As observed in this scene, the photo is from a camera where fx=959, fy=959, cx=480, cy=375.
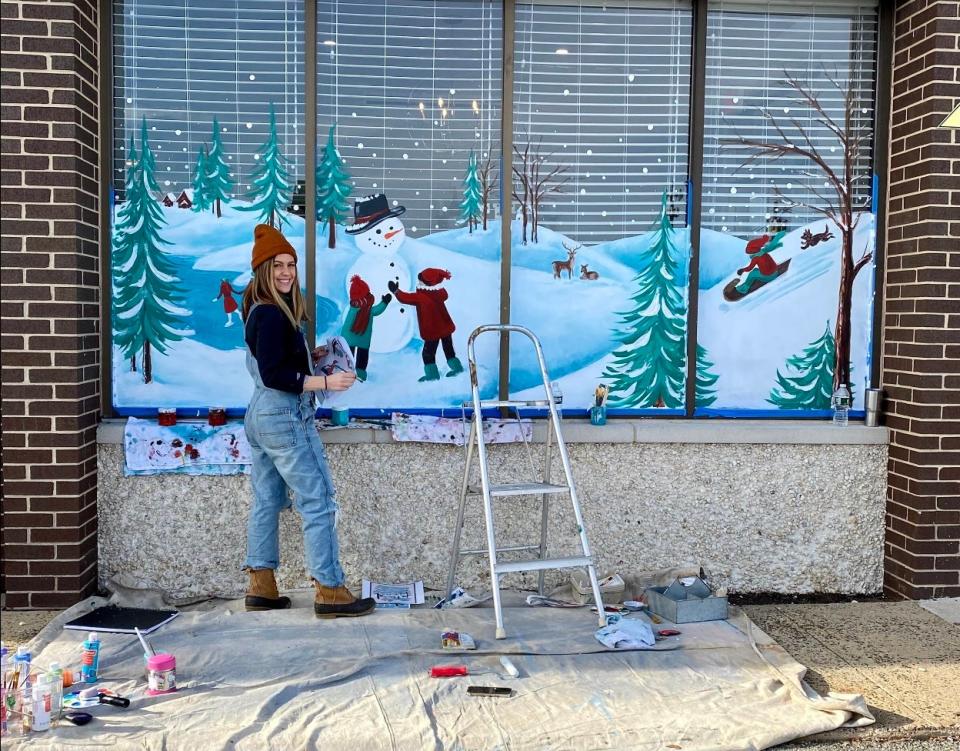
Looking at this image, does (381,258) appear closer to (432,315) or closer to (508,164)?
(432,315)

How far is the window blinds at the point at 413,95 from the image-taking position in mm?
5457

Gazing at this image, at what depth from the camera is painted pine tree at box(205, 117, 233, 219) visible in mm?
Result: 5418

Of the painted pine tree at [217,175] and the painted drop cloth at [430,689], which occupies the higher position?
the painted pine tree at [217,175]

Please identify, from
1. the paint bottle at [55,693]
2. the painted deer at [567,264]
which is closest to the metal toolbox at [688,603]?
the painted deer at [567,264]

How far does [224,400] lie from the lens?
5.45 m

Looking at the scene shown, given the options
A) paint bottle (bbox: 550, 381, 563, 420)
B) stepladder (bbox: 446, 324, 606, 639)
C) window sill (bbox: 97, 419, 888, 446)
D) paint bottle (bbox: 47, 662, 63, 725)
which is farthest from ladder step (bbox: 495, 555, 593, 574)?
paint bottle (bbox: 47, 662, 63, 725)

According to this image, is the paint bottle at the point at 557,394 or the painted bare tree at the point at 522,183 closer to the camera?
the paint bottle at the point at 557,394

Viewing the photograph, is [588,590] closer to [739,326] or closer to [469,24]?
[739,326]

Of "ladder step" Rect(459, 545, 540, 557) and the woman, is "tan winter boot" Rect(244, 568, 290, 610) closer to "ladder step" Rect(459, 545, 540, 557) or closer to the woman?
the woman

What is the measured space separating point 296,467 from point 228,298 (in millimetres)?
1260

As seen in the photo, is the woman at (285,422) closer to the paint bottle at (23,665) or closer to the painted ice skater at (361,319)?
the painted ice skater at (361,319)

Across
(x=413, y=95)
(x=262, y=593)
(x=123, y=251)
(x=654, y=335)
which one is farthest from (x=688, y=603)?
(x=123, y=251)

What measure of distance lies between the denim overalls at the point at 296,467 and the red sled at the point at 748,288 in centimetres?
253

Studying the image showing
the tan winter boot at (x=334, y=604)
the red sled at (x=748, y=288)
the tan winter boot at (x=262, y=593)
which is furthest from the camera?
the red sled at (x=748, y=288)
